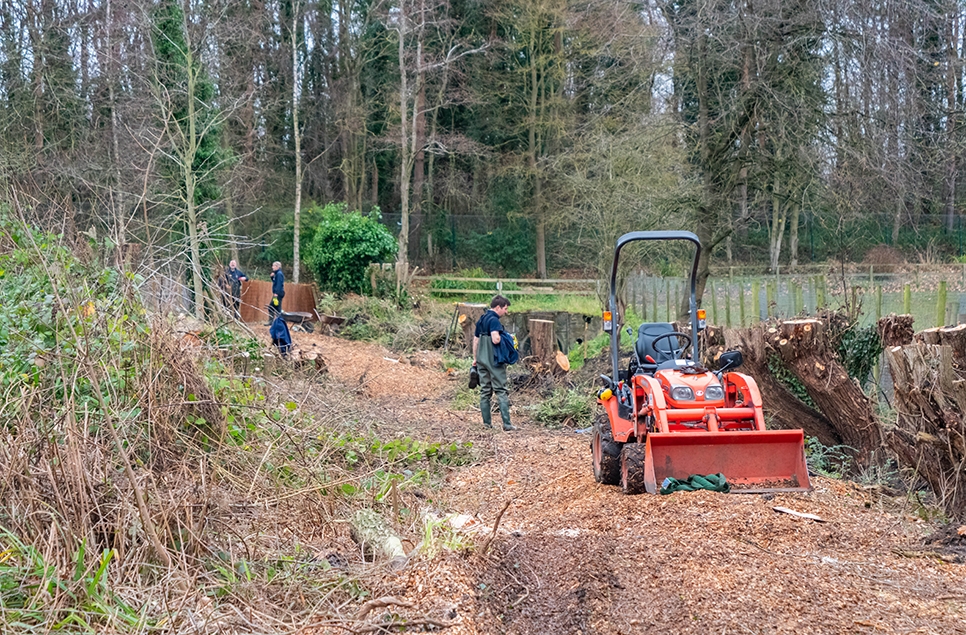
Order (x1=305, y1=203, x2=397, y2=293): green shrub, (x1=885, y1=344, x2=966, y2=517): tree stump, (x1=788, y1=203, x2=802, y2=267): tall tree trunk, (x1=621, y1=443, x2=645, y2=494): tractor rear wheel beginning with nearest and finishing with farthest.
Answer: (x1=885, y1=344, x2=966, y2=517): tree stump < (x1=621, y1=443, x2=645, y2=494): tractor rear wheel < (x1=305, y1=203, x2=397, y2=293): green shrub < (x1=788, y1=203, x2=802, y2=267): tall tree trunk

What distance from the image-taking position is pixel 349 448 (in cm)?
753

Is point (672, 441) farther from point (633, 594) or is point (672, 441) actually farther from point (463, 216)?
point (463, 216)

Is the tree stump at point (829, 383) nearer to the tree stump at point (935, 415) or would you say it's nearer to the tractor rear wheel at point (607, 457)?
the tree stump at point (935, 415)

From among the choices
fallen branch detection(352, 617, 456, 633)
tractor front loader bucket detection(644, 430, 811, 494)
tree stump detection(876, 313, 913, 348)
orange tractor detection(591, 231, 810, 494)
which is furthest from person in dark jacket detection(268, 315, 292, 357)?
fallen branch detection(352, 617, 456, 633)

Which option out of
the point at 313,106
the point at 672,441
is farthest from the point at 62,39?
the point at 672,441

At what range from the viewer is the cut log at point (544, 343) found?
15062 mm

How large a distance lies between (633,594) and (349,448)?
3.50 m

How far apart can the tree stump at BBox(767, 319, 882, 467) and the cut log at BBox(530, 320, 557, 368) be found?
666cm

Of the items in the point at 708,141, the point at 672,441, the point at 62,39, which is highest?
the point at 62,39

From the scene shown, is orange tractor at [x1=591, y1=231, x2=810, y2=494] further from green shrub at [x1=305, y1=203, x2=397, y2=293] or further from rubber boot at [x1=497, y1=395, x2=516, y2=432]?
green shrub at [x1=305, y1=203, x2=397, y2=293]

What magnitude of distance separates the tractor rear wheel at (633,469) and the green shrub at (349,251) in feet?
55.0

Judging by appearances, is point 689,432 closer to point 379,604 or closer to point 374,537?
point 374,537

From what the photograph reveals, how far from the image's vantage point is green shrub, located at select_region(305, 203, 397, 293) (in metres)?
23.2

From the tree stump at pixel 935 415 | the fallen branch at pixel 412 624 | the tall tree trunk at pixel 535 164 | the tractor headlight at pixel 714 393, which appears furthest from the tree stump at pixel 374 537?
the tall tree trunk at pixel 535 164
